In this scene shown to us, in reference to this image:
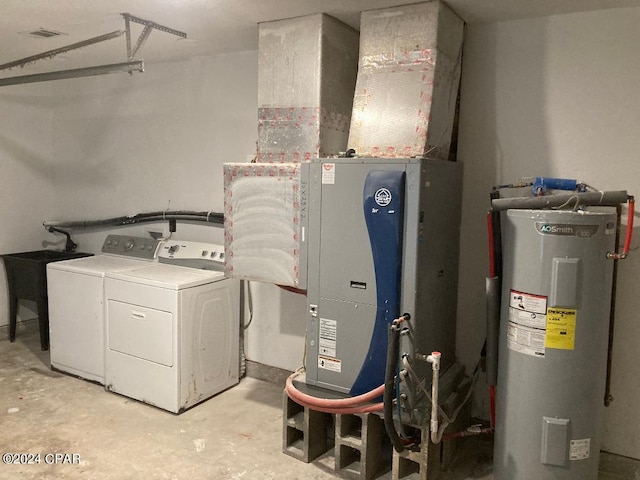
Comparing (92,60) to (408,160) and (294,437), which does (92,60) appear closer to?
(408,160)

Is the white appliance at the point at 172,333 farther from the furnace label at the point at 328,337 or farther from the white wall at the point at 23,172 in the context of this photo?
the white wall at the point at 23,172

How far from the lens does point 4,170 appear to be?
4.67m

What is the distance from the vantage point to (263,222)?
9.47 ft

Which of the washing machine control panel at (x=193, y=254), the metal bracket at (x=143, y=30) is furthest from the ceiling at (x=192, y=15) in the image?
→ the washing machine control panel at (x=193, y=254)

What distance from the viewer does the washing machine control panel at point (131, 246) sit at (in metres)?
4.04

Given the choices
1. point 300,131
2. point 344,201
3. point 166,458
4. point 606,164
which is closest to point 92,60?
point 300,131

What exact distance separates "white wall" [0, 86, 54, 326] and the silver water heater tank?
174 inches

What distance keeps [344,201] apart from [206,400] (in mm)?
1840

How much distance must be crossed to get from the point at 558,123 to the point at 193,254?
257 cm

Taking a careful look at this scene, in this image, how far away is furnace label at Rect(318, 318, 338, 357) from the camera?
2.60m

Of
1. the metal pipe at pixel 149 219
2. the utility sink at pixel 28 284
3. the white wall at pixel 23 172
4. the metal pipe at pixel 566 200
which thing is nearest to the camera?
the metal pipe at pixel 566 200

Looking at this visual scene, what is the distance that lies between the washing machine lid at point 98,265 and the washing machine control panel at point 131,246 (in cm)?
6

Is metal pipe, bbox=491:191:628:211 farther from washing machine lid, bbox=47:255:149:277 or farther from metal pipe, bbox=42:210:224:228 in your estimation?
washing machine lid, bbox=47:255:149:277

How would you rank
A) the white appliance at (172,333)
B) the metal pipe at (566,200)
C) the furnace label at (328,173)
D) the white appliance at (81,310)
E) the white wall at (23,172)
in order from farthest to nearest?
1. the white wall at (23,172)
2. the white appliance at (81,310)
3. the white appliance at (172,333)
4. the furnace label at (328,173)
5. the metal pipe at (566,200)
